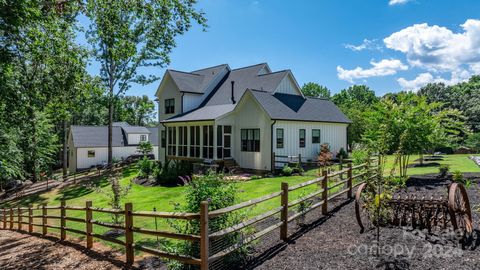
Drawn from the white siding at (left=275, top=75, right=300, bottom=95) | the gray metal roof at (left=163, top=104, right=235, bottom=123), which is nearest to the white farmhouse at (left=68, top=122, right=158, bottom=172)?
the gray metal roof at (left=163, top=104, right=235, bottom=123)

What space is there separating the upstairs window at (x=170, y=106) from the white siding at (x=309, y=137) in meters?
12.0

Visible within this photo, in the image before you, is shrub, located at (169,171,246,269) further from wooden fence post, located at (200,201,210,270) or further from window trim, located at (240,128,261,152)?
window trim, located at (240,128,261,152)

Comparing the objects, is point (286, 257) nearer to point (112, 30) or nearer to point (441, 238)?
point (441, 238)

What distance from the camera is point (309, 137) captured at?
23.4 m

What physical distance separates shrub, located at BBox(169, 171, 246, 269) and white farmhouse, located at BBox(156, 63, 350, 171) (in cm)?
1389

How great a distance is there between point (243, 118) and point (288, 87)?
5.67 metres

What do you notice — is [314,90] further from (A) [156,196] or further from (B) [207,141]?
(A) [156,196]

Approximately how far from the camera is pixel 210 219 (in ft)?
18.7

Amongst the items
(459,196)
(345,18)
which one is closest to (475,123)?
(345,18)

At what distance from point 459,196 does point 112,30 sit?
12664 millimetres

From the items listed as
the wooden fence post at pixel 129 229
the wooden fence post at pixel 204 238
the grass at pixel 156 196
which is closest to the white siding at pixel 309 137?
the grass at pixel 156 196

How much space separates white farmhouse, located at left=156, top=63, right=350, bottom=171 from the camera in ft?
69.7

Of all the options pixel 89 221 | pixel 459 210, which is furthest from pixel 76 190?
pixel 459 210

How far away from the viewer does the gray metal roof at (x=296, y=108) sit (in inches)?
835
